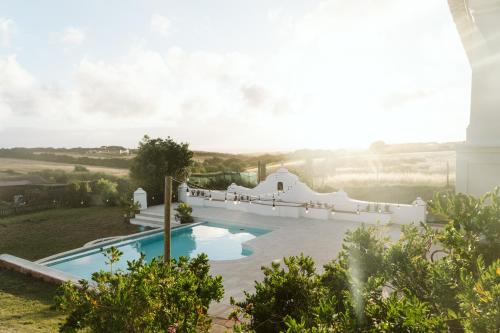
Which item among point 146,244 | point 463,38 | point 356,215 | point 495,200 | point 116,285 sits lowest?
point 146,244

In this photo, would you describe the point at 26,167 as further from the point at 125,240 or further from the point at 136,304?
the point at 136,304

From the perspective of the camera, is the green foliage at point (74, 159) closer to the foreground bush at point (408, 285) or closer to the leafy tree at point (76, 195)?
the leafy tree at point (76, 195)

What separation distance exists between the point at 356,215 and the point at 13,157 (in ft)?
119

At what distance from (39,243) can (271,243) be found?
9972mm

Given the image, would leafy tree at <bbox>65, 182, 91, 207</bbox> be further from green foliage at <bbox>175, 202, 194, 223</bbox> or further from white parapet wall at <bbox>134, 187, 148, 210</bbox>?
green foliage at <bbox>175, 202, 194, 223</bbox>

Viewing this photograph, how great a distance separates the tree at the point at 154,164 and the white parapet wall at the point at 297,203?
5.28ft

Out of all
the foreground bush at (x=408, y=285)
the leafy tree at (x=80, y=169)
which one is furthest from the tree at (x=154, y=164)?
the foreground bush at (x=408, y=285)

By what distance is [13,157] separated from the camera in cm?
3625

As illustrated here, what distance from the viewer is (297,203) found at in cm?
1945

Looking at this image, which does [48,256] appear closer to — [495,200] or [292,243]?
[292,243]

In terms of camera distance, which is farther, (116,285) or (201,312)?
(201,312)

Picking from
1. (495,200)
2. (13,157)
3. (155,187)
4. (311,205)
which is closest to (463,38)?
(495,200)

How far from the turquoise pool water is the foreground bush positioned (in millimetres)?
8892

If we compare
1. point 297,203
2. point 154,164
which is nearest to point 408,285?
point 297,203
